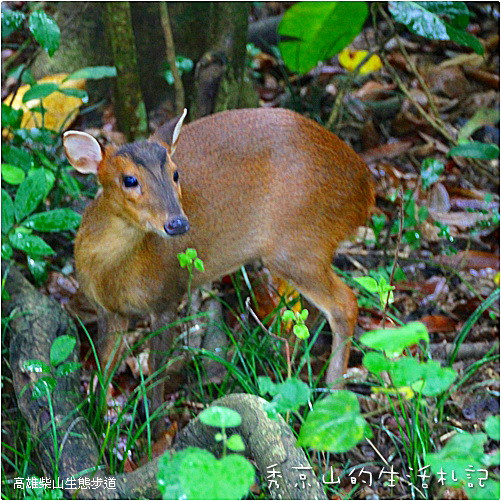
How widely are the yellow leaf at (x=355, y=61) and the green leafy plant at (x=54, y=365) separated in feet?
10.7

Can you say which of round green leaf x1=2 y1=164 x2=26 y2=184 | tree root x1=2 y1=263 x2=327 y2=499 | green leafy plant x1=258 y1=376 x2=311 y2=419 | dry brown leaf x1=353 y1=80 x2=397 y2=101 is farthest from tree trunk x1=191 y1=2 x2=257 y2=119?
green leafy plant x1=258 y1=376 x2=311 y2=419

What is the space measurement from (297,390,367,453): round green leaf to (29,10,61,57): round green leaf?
226cm

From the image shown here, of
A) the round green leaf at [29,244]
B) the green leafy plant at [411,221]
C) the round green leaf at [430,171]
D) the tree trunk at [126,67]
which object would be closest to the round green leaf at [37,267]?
the round green leaf at [29,244]

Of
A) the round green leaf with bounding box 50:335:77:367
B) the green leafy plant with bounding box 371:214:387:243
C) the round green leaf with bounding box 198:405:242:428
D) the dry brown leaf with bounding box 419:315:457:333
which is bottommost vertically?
the dry brown leaf with bounding box 419:315:457:333

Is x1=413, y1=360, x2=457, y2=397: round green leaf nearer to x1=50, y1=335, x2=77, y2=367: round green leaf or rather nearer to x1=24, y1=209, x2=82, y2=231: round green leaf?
x1=50, y1=335, x2=77, y2=367: round green leaf

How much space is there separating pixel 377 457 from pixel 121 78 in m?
2.42

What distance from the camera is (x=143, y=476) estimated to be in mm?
2781

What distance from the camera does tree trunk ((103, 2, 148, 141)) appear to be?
4473 millimetres

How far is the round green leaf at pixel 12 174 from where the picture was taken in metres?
3.82

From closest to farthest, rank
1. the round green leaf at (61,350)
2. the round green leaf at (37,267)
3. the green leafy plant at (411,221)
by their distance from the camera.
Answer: the round green leaf at (61,350) < the round green leaf at (37,267) < the green leafy plant at (411,221)

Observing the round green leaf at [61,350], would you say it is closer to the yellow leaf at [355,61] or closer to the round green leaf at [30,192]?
the round green leaf at [30,192]

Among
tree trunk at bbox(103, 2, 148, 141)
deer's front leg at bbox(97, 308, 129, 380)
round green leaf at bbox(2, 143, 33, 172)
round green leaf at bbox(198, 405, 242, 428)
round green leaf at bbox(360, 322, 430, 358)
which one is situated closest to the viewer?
round green leaf at bbox(360, 322, 430, 358)

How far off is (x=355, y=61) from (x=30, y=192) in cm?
291

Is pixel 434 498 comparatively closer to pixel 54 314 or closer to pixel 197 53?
pixel 54 314
